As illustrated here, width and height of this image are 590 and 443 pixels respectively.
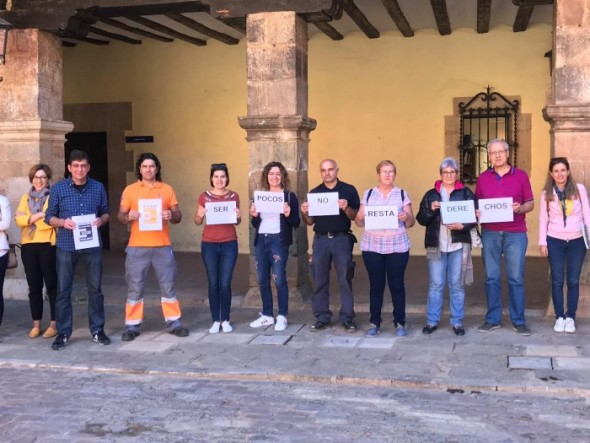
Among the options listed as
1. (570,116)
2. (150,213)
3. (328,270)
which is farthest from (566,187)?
(150,213)

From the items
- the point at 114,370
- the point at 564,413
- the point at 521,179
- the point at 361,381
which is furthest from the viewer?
the point at 521,179

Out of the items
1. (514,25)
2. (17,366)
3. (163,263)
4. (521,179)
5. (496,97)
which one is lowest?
(17,366)

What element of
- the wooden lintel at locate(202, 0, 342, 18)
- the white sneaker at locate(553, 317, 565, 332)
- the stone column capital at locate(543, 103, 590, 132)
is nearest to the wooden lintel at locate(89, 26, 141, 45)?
the wooden lintel at locate(202, 0, 342, 18)

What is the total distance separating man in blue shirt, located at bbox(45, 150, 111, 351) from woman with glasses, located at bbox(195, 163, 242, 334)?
907 mm

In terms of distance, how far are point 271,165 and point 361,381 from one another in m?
2.38

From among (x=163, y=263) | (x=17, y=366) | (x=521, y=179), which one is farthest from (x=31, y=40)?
(x=521, y=179)

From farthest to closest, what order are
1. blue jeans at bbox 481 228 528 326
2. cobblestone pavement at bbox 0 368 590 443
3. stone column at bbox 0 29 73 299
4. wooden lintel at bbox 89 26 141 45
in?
wooden lintel at bbox 89 26 141 45 < stone column at bbox 0 29 73 299 < blue jeans at bbox 481 228 528 326 < cobblestone pavement at bbox 0 368 590 443

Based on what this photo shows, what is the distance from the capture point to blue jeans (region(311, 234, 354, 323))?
22.9 ft

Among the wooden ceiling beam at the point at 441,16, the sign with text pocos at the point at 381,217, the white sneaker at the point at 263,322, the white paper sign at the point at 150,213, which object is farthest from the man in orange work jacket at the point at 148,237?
the wooden ceiling beam at the point at 441,16

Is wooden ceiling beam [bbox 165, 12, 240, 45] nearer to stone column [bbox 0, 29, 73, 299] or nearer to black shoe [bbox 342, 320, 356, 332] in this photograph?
stone column [bbox 0, 29, 73, 299]

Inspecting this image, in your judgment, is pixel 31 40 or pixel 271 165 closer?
pixel 271 165

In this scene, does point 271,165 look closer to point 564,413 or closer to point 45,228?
point 45,228

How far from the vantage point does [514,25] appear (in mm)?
10734

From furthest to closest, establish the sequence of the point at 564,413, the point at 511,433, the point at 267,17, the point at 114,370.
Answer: the point at 267,17 → the point at 114,370 → the point at 564,413 → the point at 511,433
